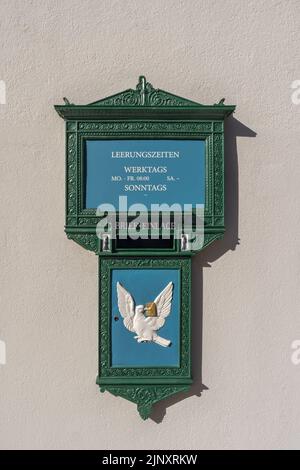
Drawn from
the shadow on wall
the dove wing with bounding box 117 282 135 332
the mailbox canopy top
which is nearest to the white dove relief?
the dove wing with bounding box 117 282 135 332

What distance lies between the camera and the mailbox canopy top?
1730mm

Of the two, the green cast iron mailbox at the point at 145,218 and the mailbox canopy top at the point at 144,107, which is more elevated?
the mailbox canopy top at the point at 144,107

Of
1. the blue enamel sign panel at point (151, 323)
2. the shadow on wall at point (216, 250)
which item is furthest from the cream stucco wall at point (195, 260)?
the blue enamel sign panel at point (151, 323)

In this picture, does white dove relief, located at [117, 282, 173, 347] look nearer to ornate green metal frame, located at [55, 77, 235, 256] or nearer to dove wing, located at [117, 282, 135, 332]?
dove wing, located at [117, 282, 135, 332]

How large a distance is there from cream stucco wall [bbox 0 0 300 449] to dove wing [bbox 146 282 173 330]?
0.15m

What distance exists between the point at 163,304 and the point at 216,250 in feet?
1.12

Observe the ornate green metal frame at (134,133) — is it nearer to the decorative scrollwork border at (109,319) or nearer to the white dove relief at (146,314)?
the decorative scrollwork border at (109,319)

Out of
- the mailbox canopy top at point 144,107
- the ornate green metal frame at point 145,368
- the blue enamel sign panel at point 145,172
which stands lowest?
the ornate green metal frame at point 145,368

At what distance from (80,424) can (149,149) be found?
1.27m

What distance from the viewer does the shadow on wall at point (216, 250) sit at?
183 centimetres

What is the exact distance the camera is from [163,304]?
177cm

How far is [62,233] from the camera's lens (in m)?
1.82

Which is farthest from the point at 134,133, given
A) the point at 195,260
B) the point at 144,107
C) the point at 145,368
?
the point at 145,368
